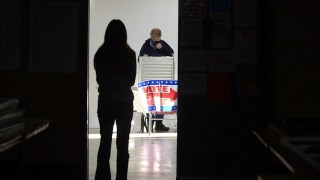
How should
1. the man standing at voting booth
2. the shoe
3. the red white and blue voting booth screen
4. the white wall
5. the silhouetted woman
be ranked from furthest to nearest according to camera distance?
1. the white wall
2. the shoe
3. the man standing at voting booth
4. the red white and blue voting booth screen
5. the silhouetted woman

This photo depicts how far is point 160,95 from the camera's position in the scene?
8195 mm

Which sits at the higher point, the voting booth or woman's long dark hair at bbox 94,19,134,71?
woman's long dark hair at bbox 94,19,134,71

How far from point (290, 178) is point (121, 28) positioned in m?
2.64

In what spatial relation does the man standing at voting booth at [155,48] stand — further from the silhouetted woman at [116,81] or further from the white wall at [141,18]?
the silhouetted woman at [116,81]

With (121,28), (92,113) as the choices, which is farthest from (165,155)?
(92,113)

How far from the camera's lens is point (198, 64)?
189 inches

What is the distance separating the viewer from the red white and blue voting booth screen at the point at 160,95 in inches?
321
